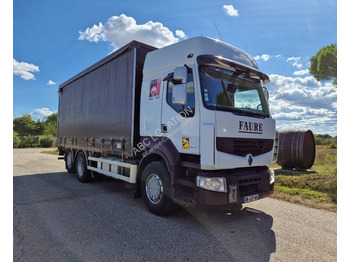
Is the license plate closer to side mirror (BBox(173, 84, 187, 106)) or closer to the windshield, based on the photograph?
the windshield

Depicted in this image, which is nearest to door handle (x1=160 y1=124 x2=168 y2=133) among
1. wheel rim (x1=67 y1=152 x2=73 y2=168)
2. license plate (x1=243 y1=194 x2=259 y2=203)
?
license plate (x1=243 y1=194 x2=259 y2=203)

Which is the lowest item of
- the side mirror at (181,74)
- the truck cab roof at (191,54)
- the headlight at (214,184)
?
the headlight at (214,184)

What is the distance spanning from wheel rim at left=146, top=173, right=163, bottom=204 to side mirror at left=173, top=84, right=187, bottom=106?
161cm

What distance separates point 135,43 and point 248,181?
3.88m

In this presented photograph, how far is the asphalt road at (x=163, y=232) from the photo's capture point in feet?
10.2

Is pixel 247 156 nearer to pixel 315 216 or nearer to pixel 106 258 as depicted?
pixel 315 216

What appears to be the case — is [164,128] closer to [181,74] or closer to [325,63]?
[181,74]

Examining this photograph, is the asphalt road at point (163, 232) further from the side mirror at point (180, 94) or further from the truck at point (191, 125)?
the side mirror at point (180, 94)

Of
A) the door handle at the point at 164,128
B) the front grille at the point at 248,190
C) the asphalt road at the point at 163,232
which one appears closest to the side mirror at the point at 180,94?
the door handle at the point at 164,128

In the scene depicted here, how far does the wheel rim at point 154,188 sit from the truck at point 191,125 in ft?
0.06

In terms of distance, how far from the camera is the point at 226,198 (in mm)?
3730

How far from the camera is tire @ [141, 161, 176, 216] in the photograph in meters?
4.33

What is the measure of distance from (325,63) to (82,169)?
37.3ft

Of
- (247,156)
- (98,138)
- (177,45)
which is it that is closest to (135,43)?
(177,45)
